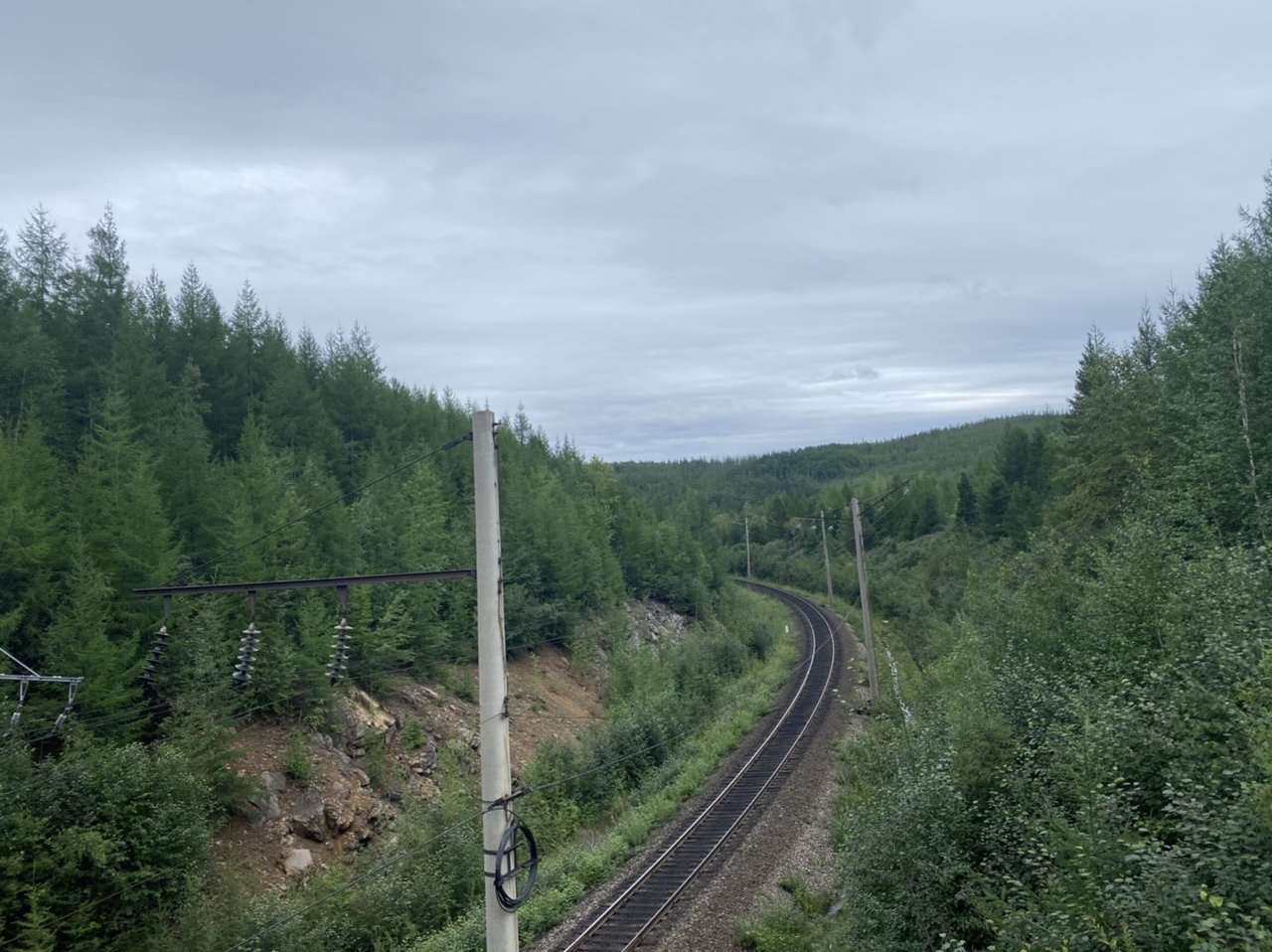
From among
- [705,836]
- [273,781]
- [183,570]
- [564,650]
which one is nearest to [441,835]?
[705,836]

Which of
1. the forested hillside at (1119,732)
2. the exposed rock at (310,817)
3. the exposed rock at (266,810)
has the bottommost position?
the exposed rock at (310,817)

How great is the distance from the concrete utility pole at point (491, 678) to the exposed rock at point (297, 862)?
47.6 ft

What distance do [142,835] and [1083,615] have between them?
63.1 ft

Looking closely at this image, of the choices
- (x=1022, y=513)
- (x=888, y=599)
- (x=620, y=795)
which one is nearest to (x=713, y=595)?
(x=888, y=599)

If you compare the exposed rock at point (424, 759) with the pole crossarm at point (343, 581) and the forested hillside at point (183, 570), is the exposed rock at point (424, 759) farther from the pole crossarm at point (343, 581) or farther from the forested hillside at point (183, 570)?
the pole crossarm at point (343, 581)

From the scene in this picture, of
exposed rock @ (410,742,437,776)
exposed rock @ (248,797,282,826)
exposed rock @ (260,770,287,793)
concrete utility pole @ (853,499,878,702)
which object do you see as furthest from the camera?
concrete utility pole @ (853,499,878,702)

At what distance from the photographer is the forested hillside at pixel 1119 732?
23.6ft

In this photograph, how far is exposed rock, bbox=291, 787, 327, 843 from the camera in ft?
70.1

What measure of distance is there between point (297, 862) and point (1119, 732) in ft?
62.7

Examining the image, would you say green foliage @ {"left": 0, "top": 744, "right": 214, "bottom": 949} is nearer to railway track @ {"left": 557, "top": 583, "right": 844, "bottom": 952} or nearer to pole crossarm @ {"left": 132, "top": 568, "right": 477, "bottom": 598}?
pole crossarm @ {"left": 132, "top": 568, "right": 477, "bottom": 598}

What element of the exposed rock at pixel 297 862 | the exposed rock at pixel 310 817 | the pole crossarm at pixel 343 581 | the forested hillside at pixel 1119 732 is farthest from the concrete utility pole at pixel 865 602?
the pole crossarm at pixel 343 581

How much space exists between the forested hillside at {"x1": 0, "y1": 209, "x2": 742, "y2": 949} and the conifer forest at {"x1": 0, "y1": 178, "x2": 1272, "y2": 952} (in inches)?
4.7

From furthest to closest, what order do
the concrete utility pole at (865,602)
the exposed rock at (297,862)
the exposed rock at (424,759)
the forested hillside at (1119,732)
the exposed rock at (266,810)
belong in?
the concrete utility pole at (865,602) < the exposed rock at (424,759) < the exposed rock at (266,810) < the exposed rock at (297,862) < the forested hillside at (1119,732)

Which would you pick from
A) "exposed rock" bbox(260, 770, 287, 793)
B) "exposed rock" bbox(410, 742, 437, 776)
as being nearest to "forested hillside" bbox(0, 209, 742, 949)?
"exposed rock" bbox(260, 770, 287, 793)
